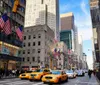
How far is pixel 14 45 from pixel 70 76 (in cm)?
2053

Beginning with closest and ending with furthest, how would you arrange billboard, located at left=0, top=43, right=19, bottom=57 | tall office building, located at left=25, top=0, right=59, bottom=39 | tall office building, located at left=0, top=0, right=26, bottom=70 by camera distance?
billboard, located at left=0, top=43, right=19, bottom=57 < tall office building, located at left=0, top=0, right=26, bottom=70 < tall office building, located at left=25, top=0, right=59, bottom=39

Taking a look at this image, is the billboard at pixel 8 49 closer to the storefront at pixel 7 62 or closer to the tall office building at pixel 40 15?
the storefront at pixel 7 62

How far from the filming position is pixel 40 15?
178m

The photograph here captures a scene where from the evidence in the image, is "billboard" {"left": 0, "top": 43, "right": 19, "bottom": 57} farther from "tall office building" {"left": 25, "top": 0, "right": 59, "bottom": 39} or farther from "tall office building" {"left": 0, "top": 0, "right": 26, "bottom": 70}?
"tall office building" {"left": 25, "top": 0, "right": 59, "bottom": 39}

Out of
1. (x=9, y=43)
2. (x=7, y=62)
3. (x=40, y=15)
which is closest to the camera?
(x=9, y=43)

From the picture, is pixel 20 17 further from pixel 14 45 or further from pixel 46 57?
pixel 46 57

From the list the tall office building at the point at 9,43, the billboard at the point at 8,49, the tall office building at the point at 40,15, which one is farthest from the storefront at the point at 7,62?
the tall office building at the point at 40,15

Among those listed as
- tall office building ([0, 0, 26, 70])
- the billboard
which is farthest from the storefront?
the billboard

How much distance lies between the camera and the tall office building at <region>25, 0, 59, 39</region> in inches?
6905

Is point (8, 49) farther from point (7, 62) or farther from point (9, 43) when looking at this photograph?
point (7, 62)

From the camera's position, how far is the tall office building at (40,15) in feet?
575

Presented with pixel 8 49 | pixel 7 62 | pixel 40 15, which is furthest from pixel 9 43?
pixel 40 15

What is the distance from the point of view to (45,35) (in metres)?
74.7

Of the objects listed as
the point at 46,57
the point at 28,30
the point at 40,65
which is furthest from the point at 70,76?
the point at 28,30
